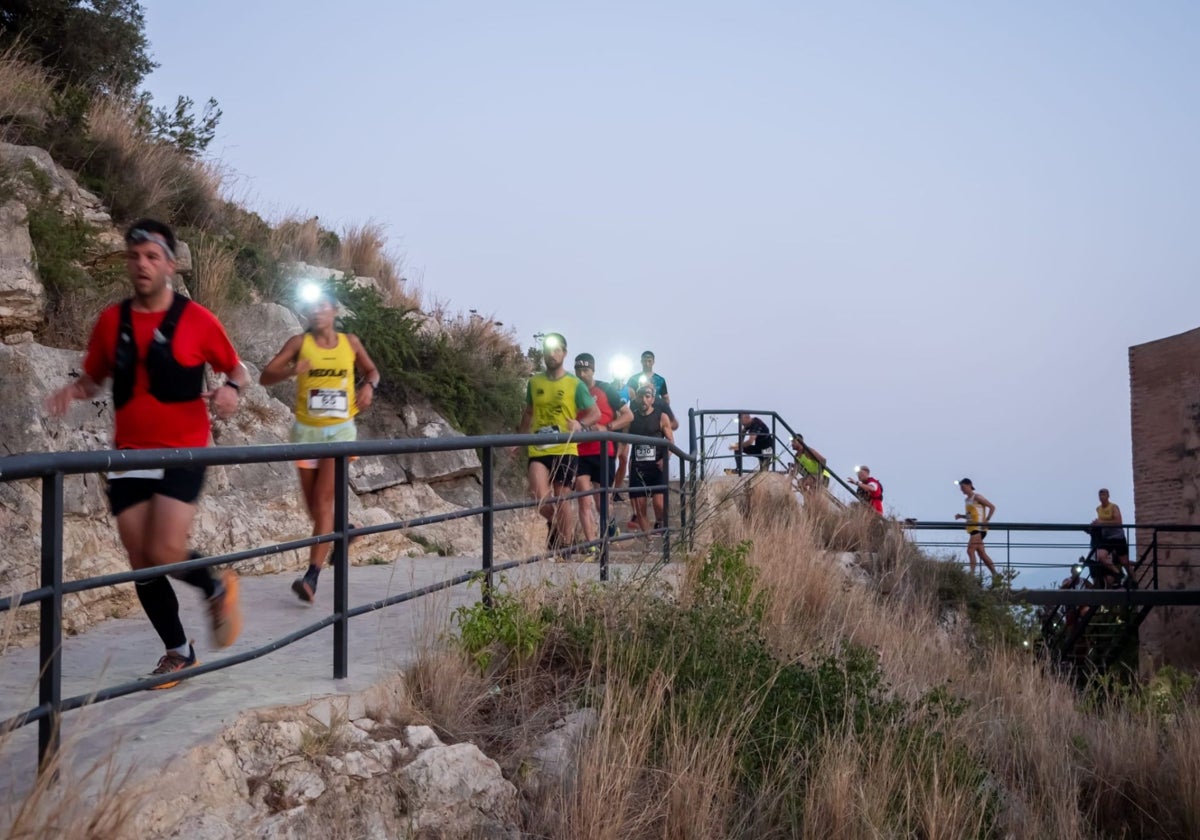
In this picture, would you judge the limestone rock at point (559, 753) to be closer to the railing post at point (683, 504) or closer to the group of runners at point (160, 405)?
the group of runners at point (160, 405)

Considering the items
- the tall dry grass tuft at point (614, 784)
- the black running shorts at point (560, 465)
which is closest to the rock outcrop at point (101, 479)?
the black running shorts at point (560, 465)

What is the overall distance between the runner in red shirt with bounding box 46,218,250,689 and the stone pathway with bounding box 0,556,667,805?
0.28 metres

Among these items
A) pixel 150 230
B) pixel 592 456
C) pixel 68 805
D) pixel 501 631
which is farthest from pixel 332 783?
pixel 592 456

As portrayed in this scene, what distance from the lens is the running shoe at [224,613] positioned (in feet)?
15.1

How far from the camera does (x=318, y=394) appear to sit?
262 inches

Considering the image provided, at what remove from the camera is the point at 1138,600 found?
22.1m

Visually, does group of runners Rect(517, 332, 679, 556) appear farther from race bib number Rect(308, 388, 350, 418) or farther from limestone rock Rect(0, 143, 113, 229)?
limestone rock Rect(0, 143, 113, 229)

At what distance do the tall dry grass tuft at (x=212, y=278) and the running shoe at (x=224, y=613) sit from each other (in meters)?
6.70

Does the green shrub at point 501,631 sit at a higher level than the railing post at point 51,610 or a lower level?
lower

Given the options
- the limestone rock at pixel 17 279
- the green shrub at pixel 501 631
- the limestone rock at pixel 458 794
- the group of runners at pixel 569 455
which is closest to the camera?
the limestone rock at pixel 458 794

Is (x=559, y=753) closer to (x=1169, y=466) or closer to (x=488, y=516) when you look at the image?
(x=488, y=516)

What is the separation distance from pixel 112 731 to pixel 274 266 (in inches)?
398

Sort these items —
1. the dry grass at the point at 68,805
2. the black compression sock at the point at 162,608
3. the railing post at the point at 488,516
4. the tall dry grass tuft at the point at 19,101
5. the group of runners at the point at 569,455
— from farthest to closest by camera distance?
the tall dry grass tuft at the point at 19,101
the group of runners at the point at 569,455
the railing post at the point at 488,516
the black compression sock at the point at 162,608
the dry grass at the point at 68,805

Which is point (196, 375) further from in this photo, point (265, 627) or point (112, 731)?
point (265, 627)
